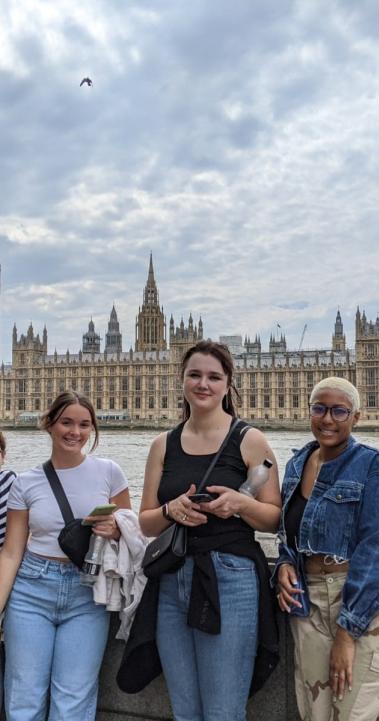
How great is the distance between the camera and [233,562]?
2.14m

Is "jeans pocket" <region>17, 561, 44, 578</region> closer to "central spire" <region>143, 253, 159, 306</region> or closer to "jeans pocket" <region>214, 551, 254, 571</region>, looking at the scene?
"jeans pocket" <region>214, 551, 254, 571</region>

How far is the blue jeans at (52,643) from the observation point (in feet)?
7.59

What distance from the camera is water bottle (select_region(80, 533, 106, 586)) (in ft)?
7.76

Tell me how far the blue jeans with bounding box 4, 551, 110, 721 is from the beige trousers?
770 millimetres

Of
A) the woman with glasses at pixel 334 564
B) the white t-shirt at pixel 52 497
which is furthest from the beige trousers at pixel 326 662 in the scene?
the white t-shirt at pixel 52 497

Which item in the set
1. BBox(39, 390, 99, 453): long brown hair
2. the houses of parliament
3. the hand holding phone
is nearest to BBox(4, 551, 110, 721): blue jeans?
the hand holding phone

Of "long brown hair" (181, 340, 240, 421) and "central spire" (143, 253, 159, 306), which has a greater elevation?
"central spire" (143, 253, 159, 306)

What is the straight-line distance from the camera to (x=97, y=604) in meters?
2.42

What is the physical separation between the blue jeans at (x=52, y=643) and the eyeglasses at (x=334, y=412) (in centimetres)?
109

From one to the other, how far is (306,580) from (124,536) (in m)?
0.70

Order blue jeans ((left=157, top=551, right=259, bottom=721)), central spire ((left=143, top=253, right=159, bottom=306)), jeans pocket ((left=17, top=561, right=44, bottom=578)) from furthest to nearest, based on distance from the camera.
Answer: central spire ((left=143, top=253, right=159, bottom=306)) < jeans pocket ((left=17, top=561, right=44, bottom=578)) < blue jeans ((left=157, top=551, right=259, bottom=721))

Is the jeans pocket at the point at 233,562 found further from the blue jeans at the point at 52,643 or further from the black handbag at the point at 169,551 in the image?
the blue jeans at the point at 52,643

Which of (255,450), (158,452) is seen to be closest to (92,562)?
(158,452)

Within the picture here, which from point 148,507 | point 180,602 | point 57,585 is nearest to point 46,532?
point 57,585
